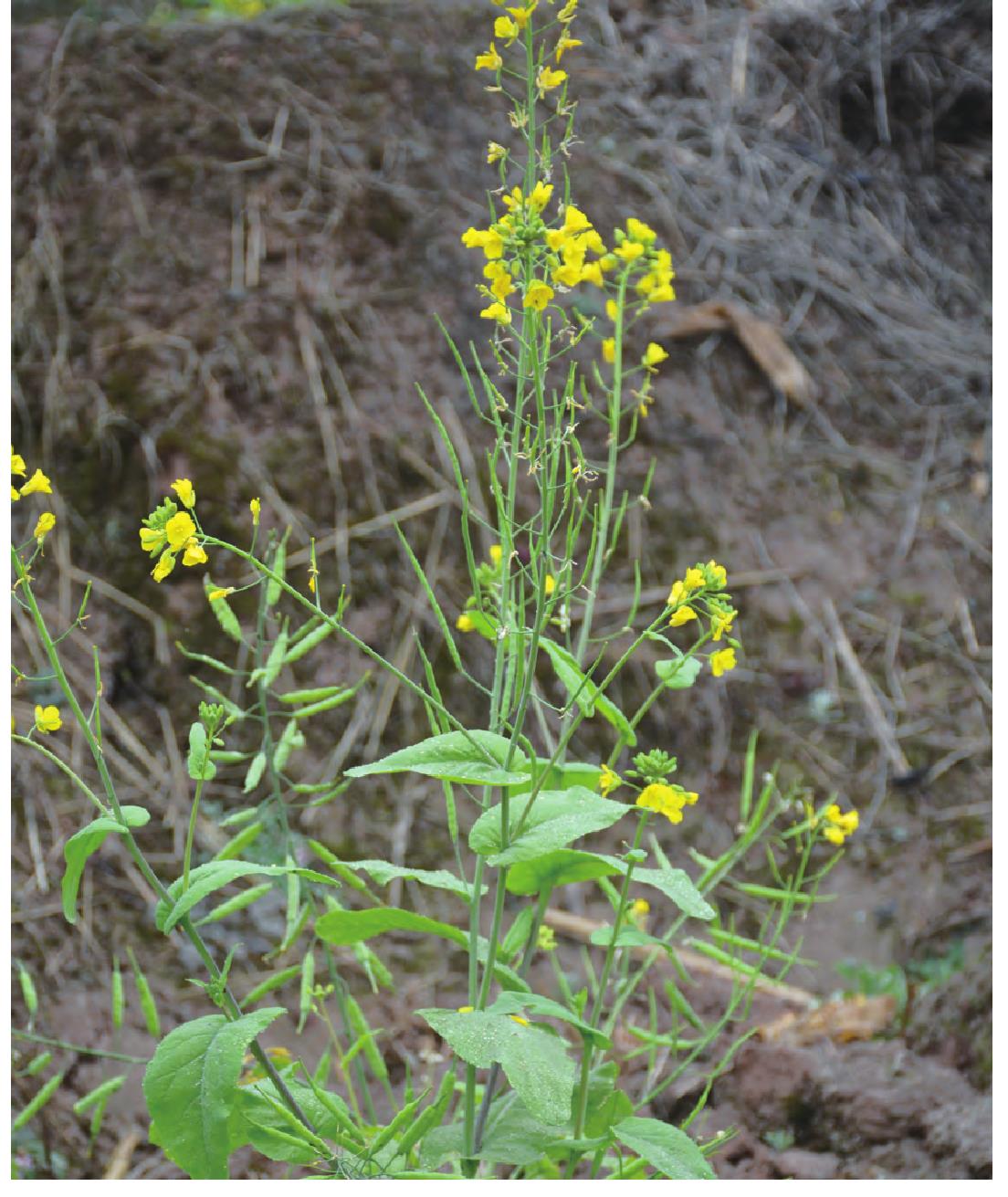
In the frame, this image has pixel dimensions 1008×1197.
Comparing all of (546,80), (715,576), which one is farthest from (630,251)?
(715,576)

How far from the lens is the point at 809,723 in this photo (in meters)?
2.22

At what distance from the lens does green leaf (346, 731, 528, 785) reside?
853 mm

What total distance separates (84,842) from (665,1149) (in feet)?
1.88

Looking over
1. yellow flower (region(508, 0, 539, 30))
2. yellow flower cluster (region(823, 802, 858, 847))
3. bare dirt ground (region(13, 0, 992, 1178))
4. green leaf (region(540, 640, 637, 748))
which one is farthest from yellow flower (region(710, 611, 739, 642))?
bare dirt ground (region(13, 0, 992, 1178))

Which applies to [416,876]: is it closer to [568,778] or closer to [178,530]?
[568,778]

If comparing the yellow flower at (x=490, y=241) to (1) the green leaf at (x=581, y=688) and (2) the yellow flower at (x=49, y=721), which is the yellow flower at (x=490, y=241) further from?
(2) the yellow flower at (x=49, y=721)

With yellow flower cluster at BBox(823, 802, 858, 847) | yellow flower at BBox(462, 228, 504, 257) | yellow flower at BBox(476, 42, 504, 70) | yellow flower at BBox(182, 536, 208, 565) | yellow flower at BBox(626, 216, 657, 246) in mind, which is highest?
yellow flower at BBox(476, 42, 504, 70)

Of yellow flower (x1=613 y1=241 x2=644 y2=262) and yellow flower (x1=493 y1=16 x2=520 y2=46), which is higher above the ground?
yellow flower (x1=493 y1=16 x2=520 y2=46)

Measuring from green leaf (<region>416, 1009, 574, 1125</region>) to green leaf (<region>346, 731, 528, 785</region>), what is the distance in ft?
0.64

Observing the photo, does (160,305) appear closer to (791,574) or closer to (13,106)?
(13,106)

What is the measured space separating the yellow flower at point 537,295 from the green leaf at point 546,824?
16.5 inches

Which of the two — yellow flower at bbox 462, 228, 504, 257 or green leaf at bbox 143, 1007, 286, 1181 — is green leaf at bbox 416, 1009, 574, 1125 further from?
yellow flower at bbox 462, 228, 504, 257
